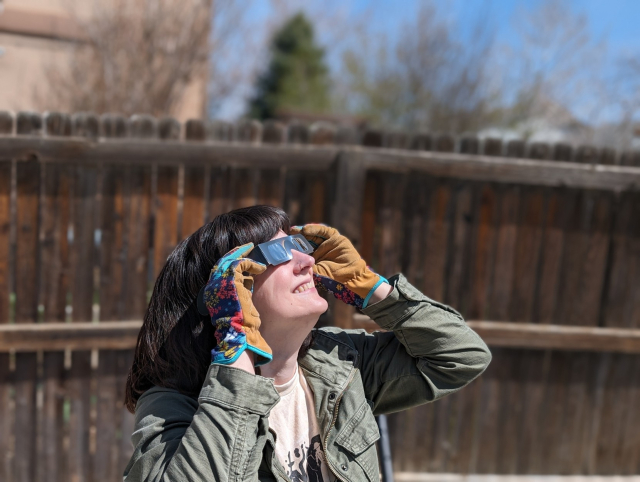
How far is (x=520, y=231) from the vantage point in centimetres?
368

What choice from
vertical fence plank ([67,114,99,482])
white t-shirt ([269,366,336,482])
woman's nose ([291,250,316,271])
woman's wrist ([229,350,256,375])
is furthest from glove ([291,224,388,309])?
vertical fence plank ([67,114,99,482])

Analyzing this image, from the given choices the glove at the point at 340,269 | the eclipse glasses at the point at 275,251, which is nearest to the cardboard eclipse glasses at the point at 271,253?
the eclipse glasses at the point at 275,251

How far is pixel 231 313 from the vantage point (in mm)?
1522

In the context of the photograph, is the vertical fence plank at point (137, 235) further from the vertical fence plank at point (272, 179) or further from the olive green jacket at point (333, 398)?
the olive green jacket at point (333, 398)

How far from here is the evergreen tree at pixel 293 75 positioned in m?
22.7

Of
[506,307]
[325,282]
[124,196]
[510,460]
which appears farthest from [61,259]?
[510,460]

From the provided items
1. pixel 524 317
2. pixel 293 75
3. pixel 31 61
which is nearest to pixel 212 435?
pixel 524 317

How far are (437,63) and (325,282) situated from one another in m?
12.4

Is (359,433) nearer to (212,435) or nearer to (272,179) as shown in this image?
(212,435)

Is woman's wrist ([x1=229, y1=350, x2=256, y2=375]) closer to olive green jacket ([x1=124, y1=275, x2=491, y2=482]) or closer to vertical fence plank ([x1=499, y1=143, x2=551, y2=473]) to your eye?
olive green jacket ([x1=124, y1=275, x2=491, y2=482])

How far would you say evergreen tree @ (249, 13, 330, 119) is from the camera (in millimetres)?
22734

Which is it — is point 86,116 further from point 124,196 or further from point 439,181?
point 439,181

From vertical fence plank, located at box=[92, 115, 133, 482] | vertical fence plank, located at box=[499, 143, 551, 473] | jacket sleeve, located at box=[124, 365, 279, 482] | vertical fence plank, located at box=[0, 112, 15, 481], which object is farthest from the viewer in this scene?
vertical fence plank, located at box=[499, 143, 551, 473]

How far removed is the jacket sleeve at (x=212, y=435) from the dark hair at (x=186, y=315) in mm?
129
